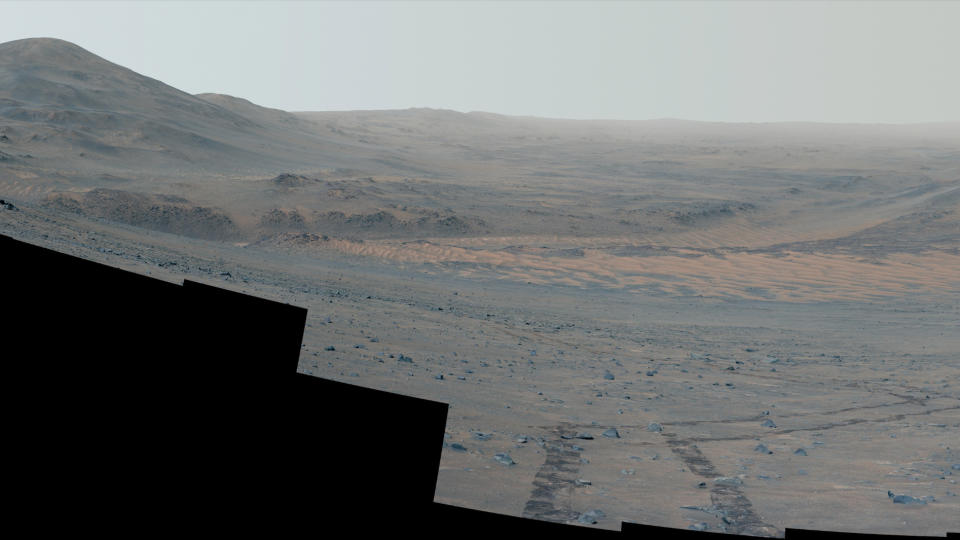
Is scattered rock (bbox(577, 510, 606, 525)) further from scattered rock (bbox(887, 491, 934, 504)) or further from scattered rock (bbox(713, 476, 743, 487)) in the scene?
scattered rock (bbox(887, 491, 934, 504))

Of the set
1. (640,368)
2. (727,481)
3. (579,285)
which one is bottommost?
(579,285)

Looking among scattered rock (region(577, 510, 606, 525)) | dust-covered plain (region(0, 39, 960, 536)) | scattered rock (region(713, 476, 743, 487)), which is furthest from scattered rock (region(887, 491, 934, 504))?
scattered rock (region(577, 510, 606, 525))

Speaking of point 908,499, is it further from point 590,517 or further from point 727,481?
point 590,517

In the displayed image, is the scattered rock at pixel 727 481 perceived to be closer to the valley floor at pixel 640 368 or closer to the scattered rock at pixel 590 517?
the valley floor at pixel 640 368

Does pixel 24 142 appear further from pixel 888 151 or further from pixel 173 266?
pixel 888 151

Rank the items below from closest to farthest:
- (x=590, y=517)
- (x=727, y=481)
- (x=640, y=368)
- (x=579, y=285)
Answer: (x=590, y=517), (x=727, y=481), (x=640, y=368), (x=579, y=285)

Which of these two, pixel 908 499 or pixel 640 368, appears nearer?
pixel 908 499

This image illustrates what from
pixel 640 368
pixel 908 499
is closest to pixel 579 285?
pixel 640 368

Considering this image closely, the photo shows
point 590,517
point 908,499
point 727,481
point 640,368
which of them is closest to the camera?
point 590,517
